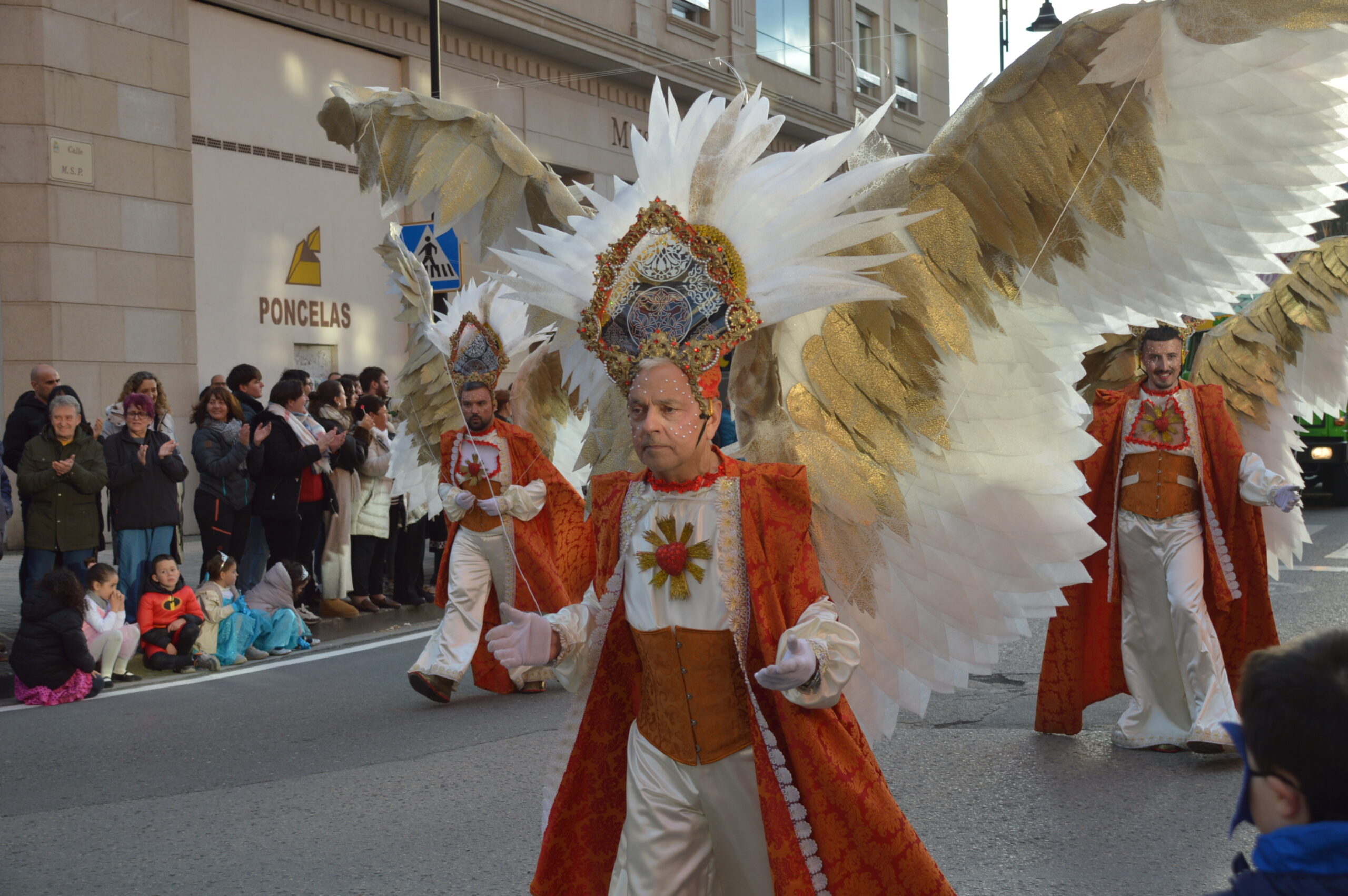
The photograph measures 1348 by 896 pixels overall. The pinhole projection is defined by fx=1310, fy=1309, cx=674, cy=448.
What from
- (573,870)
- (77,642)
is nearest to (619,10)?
(77,642)

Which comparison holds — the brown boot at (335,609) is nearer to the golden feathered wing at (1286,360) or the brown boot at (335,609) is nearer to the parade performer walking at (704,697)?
the golden feathered wing at (1286,360)

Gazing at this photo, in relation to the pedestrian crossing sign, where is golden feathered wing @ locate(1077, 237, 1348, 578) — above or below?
below

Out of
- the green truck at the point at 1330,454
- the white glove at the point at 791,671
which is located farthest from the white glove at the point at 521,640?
the green truck at the point at 1330,454

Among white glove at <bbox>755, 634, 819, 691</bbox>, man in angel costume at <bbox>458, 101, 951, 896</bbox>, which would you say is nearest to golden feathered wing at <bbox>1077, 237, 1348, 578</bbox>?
man in angel costume at <bbox>458, 101, 951, 896</bbox>

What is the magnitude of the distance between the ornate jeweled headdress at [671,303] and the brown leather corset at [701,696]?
0.59 metres

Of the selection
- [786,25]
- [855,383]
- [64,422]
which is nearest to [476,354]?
[64,422]

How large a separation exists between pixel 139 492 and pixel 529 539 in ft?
9.47

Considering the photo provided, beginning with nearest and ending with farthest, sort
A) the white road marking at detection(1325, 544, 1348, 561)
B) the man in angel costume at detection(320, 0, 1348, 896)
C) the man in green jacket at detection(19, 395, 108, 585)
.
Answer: the man in angel costume at detection(320, 0, 1348, 896) → the man in green jacket at detection(19, 395, 108, 585) → the white road marking at detection(1325, 544, 1348, 561)

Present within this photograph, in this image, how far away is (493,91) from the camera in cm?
1712

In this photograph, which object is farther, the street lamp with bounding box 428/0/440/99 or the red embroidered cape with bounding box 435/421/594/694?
the street lamp with bounding box 428/0/440/99

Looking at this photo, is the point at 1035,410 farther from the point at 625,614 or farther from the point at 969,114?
the point at 625,614

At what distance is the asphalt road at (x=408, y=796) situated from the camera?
14.6ft

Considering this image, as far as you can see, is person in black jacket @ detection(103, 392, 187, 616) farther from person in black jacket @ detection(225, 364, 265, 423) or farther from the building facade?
the building facade

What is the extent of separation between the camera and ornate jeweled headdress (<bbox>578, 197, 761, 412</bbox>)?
3.17 m
